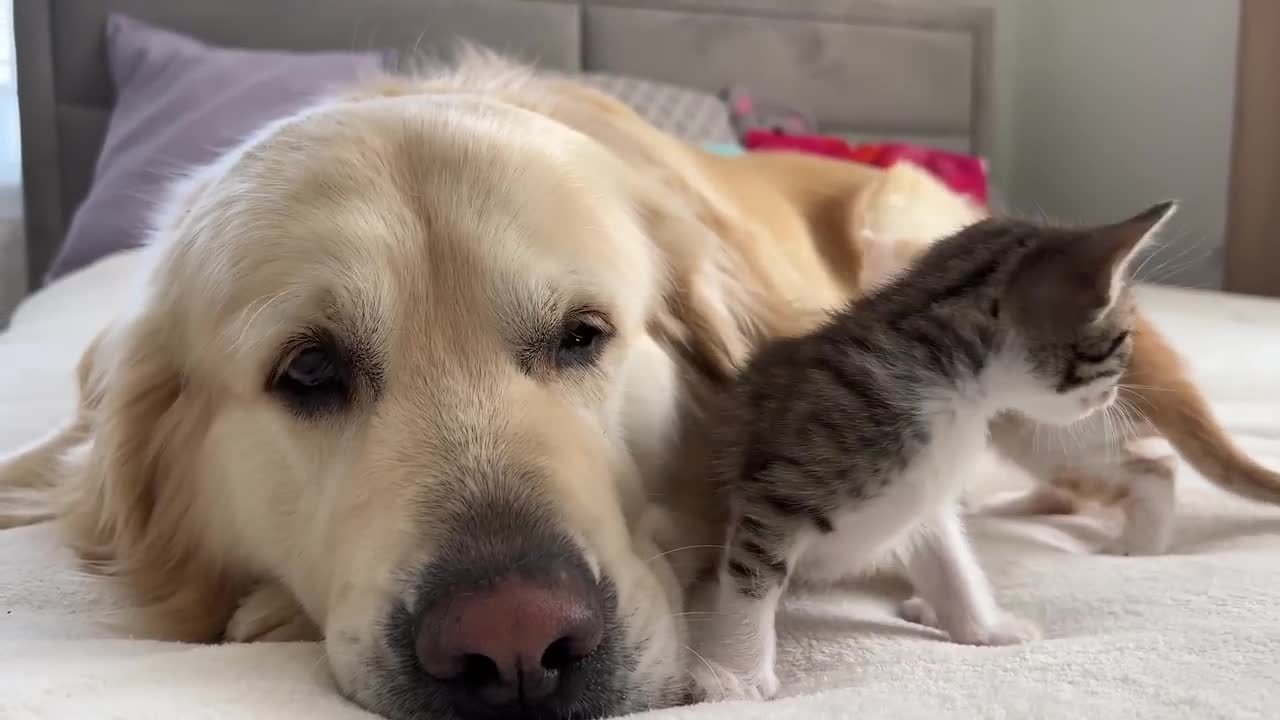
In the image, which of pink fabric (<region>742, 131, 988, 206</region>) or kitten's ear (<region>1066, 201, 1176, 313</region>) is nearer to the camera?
kitten's ear (<region>1066, 201, 1176, 313</region>)

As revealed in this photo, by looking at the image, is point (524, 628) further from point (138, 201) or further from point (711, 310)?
point (138, 201)

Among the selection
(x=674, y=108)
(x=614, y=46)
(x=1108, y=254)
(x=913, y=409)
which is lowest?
(x=674, y=108)

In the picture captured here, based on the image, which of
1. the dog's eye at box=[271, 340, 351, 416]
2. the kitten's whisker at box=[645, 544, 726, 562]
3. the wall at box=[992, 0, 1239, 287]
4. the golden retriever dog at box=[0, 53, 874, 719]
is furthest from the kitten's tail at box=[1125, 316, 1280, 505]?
the wall at box=[992, 0, 1239, 287]

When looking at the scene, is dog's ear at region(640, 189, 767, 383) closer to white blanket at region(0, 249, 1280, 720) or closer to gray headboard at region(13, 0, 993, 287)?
white blanket at region(0, 249, 1280, 720)

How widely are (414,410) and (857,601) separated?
2.15 feet

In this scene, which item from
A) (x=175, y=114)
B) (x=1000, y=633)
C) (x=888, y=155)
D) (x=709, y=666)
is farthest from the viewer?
(x=888, y=155)

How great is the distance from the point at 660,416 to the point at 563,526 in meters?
0.46

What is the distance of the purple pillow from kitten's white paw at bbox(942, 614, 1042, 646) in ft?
A: 8.48

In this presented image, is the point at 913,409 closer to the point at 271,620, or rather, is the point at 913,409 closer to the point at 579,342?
the point at 579,342

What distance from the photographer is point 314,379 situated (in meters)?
1.29

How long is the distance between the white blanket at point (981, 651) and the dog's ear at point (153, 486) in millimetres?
81

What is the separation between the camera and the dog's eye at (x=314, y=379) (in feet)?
4.17

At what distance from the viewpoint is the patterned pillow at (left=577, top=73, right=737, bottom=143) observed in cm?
392

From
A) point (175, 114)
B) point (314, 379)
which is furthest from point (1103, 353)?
point (175, 114)
